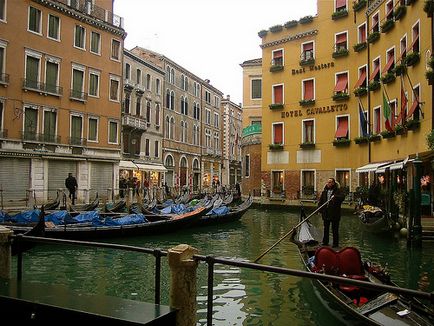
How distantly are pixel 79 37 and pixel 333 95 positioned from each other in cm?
1179

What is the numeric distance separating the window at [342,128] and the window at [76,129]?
37.6 ft

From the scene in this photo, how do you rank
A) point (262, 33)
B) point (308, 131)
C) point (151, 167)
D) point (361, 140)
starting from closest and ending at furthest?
point (361, 140)
point (308, 131)
point (262, 33)
point (151, 167)

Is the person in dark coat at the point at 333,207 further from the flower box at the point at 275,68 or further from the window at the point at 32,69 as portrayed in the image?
the flower box at the point at 275,68

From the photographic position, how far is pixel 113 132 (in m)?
21.5

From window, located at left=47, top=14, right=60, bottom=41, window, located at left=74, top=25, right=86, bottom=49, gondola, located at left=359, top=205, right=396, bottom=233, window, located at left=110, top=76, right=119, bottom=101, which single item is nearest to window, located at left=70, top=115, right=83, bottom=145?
window, located at left=110, top=76, right=119, bottom=101

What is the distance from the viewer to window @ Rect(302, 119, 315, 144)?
20.6 m

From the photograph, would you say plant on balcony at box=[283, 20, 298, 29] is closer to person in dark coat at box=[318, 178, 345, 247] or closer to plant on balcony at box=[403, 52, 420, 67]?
plant on balcony at box=[403, 52, 420, 67]

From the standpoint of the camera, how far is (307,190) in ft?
66.2

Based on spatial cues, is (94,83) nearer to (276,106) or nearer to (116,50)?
(116,50)

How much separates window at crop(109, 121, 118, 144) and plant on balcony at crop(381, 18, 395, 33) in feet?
42.2

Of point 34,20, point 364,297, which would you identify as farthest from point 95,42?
point 364,297

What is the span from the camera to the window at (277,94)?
21797mm

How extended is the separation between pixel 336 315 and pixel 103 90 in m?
18.4

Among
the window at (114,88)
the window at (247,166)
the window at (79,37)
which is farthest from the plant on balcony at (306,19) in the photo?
the window at (79,37)
